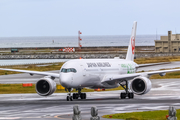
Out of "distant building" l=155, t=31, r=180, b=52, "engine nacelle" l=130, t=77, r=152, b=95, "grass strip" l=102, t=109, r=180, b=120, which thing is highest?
"distant building" l=155, t=31, r=180, b=52

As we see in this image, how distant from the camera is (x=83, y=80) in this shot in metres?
40.3

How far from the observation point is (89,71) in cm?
4153

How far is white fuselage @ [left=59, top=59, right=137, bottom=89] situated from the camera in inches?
1523

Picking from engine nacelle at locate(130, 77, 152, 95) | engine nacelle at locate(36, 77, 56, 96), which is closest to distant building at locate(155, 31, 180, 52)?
engine nacelle at locate(130, 77, 152, 95)

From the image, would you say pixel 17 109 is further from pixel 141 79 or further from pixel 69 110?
pixel 141 79

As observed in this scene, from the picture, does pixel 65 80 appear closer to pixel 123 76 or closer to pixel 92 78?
pixel 92 78

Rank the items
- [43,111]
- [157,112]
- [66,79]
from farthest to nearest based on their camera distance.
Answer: [66,79]
[43,111]
[157,112]

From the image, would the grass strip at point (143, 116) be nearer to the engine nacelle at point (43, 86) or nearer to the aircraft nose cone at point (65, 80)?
the aircraft nose cone at point (65, 80)

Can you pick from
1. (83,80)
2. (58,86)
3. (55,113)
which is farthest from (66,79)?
(58,86)

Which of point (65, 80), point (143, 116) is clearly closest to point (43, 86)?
point (65, 80)

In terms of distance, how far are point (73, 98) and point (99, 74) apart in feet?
12.8

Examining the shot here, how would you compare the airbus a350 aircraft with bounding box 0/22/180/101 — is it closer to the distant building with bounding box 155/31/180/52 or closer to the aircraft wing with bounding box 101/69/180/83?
the aircraft wing with bounding box 101/69/180/83

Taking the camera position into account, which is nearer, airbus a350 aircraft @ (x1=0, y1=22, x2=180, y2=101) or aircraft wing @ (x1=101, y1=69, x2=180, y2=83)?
airbus a350 aircraft @ (x1=0, y1=22, x2=180, y2=101)

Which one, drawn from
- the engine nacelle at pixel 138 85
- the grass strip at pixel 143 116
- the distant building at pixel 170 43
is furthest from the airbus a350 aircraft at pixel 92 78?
the distant building at pixel 170 43
